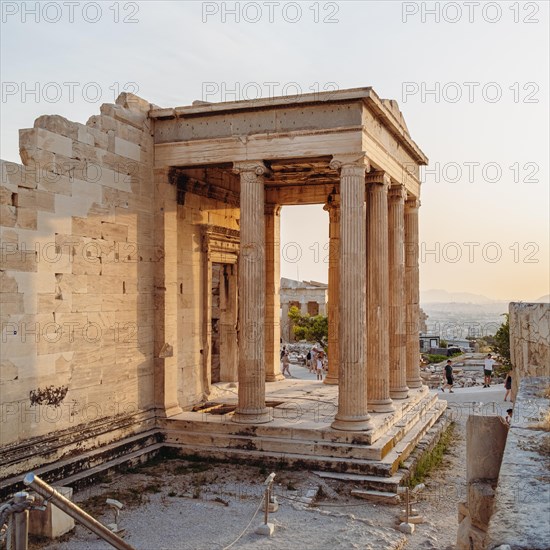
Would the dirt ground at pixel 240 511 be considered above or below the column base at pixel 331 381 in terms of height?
below

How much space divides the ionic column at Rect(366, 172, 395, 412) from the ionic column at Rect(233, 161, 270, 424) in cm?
282

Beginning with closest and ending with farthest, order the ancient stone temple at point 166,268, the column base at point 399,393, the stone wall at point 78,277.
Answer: the stone wall at point 78,277, the ancient stone temple at point 166,268, the column base at point 399,393

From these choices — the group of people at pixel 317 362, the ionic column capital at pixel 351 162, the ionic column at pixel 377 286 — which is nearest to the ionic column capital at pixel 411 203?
the ionic column at pixel 377 286

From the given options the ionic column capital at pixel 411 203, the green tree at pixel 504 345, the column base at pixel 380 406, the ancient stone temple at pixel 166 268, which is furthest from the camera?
Answer: the green tree at pixel 504 345

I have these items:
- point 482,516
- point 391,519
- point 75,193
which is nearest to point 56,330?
point 75,193

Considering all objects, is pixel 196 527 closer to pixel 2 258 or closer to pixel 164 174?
pixel 2 258

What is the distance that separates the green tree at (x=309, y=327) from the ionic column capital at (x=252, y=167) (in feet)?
91.2

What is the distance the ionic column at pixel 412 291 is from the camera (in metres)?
17.9

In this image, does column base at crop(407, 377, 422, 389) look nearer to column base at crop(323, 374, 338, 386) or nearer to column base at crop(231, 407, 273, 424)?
column base at crop(323, 374, 338, 386)

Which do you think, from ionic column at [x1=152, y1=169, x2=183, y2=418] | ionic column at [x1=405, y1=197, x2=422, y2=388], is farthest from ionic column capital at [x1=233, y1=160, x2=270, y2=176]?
ionic column at [x1=405, y1=197, x2=422, y2=388]

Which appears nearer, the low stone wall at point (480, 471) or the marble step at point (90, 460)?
the low stone wall at point (480, 471)

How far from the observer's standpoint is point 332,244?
60.8ft

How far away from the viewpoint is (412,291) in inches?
709

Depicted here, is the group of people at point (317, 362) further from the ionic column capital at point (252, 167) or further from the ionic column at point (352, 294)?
the ionic column capital at point (252, 167)
